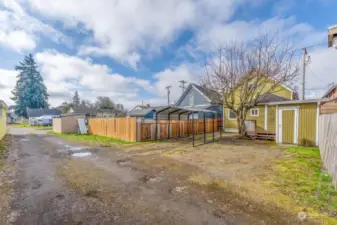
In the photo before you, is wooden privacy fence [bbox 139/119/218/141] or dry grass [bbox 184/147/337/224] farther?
wooden privacy fence [bbox 139/119/218/141]

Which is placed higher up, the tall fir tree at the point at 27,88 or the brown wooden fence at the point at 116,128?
the tall fir tree at the point at 27,88

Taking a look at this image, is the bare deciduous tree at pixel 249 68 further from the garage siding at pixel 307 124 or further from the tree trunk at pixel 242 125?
the garage siding at pixel 307 124

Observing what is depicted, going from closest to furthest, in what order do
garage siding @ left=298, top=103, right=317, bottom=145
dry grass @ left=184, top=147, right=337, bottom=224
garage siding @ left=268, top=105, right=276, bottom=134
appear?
dry grass @ left=184, top=147, right=337, bottom=224 < garage siding @ left=298, top=103, right=317, bottom=145 < garage siding @ left=268, top=105, right=276, bottom=134

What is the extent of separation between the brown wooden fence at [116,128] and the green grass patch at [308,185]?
27.2 feet

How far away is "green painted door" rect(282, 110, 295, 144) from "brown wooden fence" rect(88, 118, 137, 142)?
9.12m

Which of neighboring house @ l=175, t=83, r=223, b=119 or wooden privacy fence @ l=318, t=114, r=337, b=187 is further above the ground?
neighboring house @ l=175, t=83, r=223, b=119

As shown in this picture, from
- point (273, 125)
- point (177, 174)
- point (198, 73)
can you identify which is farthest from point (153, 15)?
point (273, 125)

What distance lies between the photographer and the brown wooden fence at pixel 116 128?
35.6 feet

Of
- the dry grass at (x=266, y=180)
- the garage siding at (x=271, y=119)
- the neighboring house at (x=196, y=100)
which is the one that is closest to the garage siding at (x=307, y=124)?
the garage siding at (x=271, y=119)

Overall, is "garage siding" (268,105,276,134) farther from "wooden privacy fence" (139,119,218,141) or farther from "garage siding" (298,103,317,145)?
"wooden privacy fence" (139,119,218,141)

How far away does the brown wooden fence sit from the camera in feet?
35.6

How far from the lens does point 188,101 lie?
22016 millimetres

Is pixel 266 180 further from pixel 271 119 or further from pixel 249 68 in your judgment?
pixel 271 119

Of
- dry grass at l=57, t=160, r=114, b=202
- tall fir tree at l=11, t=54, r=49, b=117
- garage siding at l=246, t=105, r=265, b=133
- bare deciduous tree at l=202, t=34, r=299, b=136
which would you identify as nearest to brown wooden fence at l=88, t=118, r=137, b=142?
dry grass at l=57, t=160, r=114, b=202
